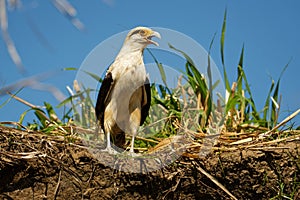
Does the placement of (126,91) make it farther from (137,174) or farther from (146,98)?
(137,174)

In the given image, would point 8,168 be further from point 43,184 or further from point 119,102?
point 119,102

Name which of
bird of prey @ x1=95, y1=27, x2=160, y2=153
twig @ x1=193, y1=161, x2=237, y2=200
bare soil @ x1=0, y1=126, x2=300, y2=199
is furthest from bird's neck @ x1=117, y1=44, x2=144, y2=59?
twig @ x1=193, y1=161, x2=237, y2=200

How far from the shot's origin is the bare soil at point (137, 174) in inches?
102

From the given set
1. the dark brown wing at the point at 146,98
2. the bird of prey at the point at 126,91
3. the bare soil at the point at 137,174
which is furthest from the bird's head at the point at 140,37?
the bare soil at the point at 137,174

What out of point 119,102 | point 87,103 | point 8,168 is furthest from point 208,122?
point 8,168

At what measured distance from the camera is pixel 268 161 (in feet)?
8.94

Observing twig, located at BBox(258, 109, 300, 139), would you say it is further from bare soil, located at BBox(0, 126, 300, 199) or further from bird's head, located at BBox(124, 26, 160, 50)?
bird's head, located at BBox(124, 26, 160, 50)

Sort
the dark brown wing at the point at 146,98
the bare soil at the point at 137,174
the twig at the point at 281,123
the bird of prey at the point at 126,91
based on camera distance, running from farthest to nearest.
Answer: the dark brown wing at the point at 146,98 < the bird of prey at the point at 126,91 < the twig at the point at 281,123 < the bare soil at the point at 137,174

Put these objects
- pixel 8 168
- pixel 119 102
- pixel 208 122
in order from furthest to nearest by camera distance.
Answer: pixel 208 122 → pixel 119 102 → pixel 8 168

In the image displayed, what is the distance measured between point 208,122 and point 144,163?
3.50 feet

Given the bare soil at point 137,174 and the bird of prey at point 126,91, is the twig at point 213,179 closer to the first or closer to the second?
the bare soil at point 137,174

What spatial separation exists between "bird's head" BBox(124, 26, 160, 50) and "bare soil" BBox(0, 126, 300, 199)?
901 millimetres

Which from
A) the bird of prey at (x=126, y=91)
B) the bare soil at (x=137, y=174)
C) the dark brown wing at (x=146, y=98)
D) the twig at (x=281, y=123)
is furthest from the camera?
the dark brown wing at (x=146, y=98)

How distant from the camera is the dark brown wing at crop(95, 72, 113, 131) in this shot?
3.21m
